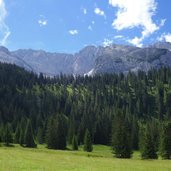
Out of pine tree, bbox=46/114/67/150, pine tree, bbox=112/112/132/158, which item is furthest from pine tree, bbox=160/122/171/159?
pine tree, bbox=46/114/67/150

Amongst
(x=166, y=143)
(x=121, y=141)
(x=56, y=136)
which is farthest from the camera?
(x=56, y=136)

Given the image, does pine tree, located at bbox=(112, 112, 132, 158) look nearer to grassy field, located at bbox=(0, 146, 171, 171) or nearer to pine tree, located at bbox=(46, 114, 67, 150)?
grassy field, located at bbox=(0, 146, 171, 171)

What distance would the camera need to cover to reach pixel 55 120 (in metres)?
→ 121

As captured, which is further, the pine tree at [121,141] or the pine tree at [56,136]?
the pine tree at [56,136]

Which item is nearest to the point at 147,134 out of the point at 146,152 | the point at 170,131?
the point at 146,152

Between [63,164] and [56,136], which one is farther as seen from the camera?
Answer: [56,136]

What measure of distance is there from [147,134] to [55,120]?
42.4 meters

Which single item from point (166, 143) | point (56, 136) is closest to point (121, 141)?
point (166, 143)

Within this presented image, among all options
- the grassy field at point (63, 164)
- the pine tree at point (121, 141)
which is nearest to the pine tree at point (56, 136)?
the pine tree at point (121, 141)

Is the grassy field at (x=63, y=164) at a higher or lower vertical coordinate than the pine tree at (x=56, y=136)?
lower

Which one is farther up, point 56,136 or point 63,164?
point 56,136

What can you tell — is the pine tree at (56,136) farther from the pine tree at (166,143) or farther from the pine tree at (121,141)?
the pine tree at (166,143)

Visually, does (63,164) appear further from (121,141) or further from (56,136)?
(56,136)

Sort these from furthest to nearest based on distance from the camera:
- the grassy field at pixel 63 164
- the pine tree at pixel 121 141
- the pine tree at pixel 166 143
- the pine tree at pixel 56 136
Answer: the pine tree at pixel 56 136
the pine tree at pixel 166 143
the pine tree at pixel 121 141
the grassy field at pixel 63 164
